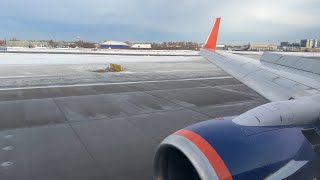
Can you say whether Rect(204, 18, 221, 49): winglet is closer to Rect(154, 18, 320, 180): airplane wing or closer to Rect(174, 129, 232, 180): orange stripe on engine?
Rect(154, 18, 320, 180): airplane wing

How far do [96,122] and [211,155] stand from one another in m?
7.52

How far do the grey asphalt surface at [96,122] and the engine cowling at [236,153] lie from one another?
2.99 meters

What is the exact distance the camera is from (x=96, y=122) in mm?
9375

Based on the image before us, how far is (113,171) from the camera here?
5.75 metres

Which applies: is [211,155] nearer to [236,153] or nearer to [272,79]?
[236,153]

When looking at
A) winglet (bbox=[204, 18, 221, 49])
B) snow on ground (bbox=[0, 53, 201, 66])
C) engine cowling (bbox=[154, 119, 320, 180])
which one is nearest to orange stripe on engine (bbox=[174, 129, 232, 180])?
engine cowling (bbox=[154, 119, 320, 180])

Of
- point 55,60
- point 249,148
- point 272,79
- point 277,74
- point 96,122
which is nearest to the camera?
point 249,148

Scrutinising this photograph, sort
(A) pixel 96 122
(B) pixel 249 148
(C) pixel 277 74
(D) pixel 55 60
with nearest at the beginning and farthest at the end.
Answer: (B) pixel 249 148
(C) pixel 277 74
(A) pixel 96 122
(D) pixel 55 60

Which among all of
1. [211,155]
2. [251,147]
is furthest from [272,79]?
[211,155]

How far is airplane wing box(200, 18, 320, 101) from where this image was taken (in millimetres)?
4703

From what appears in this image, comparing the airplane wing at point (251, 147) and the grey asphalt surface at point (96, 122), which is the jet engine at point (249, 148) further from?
the grey asphalt surface at point (96, 122)

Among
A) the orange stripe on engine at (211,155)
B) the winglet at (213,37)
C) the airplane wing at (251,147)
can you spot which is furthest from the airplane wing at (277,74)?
the orange stripe on engine at (211,155)

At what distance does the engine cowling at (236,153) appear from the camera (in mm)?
2287

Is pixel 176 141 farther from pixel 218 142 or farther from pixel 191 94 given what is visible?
pixel 191 94
